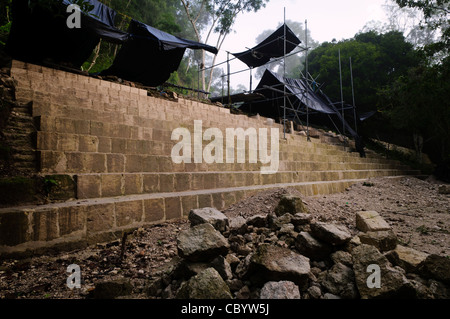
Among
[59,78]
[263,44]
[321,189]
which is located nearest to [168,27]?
[263,44]

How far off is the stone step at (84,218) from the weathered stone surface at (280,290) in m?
1.79

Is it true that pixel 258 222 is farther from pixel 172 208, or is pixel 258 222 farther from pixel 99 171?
pixel 99 171

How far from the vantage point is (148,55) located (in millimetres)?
7023

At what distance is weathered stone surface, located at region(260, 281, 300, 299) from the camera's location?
1306mm

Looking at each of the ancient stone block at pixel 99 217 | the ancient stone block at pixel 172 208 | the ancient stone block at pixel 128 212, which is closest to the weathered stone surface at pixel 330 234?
the ancient stone block at pixel 172 208

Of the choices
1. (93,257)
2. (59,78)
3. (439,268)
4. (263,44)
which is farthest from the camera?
(263,44)

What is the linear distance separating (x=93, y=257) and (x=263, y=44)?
1115 centimetres

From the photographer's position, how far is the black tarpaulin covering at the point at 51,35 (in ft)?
16.2

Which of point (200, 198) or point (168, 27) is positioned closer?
point (200, 198)

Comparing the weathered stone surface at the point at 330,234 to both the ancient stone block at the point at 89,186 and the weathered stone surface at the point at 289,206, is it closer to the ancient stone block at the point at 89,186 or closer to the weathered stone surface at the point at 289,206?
the weathered stone surface at the point at 289,206

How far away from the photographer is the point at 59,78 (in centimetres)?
468

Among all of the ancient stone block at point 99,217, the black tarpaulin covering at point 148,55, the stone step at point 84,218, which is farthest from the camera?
the black tarpaulin covering at point 148,55
